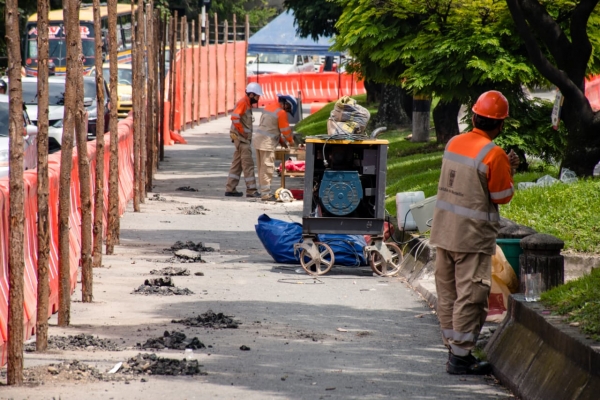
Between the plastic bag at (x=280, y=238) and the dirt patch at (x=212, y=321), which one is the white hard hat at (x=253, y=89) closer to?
the plastic bag at (x=280, y=238)

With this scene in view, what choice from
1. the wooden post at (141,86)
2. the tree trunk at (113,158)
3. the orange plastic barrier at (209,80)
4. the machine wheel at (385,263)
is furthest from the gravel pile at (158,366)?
the orange plastic barrier at (209,80)

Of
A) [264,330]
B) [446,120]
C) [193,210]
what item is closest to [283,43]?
[446,120]

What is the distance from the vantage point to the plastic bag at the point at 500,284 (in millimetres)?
9008

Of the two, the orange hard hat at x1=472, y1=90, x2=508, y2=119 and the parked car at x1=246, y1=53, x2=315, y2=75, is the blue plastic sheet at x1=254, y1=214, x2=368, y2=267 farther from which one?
the parked car at x1=246, y1=53, x2=315, y2=75

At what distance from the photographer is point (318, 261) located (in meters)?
12.3

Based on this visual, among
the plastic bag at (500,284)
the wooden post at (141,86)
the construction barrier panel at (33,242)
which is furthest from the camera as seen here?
the wooden post at (141,86)

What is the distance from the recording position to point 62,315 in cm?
898

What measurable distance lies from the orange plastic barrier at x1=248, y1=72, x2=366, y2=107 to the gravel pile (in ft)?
131

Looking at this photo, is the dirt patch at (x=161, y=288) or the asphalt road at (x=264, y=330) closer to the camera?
the asphalt road at (x=264, y=330)

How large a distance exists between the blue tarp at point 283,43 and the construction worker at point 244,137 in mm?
19084

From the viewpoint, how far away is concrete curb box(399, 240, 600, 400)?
6.07m

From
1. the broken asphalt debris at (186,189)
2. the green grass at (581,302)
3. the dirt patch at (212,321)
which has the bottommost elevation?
the broken asphalt debris at (186,189)

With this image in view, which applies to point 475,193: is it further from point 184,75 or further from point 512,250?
point 184,75

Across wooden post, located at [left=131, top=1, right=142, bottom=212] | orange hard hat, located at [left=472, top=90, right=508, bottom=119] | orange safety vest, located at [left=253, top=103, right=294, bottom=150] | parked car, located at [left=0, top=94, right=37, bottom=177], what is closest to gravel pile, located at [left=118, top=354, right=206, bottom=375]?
orange hard hat, located at [left=472, top=90, right=508, bottom=119]
